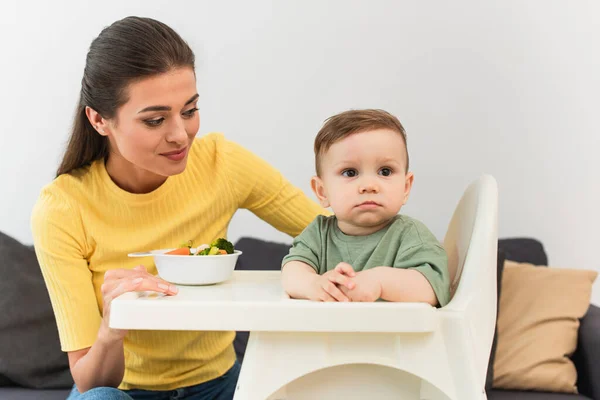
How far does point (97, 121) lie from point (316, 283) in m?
0.63

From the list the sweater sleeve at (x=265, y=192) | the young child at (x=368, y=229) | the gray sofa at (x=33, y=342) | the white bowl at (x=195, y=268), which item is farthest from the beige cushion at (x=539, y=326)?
the white bowl at (x=195, y=268)

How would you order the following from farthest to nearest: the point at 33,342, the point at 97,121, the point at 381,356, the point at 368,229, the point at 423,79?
the point at 423,79
the point at 33,342
the point at 97,121
the point at 368,229
the point at 381,356

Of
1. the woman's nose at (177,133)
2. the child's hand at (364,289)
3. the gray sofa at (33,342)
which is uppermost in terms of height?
the woman's nose at (177,133)

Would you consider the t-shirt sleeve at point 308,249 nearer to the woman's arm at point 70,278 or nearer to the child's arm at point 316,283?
the child's arm at point 316,283

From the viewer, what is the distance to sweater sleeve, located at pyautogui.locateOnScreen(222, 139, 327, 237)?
58.4 inches

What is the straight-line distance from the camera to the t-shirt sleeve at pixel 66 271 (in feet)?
4.39

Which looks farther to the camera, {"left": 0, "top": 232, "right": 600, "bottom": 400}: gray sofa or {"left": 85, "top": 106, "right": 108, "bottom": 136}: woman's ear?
{"left": 0, "top": 232, "right": 600, "bottom": 400}: gray sofa

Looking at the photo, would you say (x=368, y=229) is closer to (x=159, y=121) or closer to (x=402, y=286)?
(x=402, y=286)

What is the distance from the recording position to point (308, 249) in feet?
3.77

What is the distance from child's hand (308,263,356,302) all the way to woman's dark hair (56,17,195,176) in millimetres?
532

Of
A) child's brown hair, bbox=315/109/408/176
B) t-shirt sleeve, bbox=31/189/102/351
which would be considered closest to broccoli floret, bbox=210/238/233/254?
child's brown hair, bbox=315/109/408/176

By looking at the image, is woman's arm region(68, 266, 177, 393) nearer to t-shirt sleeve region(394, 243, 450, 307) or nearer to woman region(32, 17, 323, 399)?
woman region(32, 17, 323, 399)

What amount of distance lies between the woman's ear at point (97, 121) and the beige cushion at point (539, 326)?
139 cm

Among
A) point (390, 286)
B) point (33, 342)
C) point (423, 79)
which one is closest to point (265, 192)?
point (390, 286)
